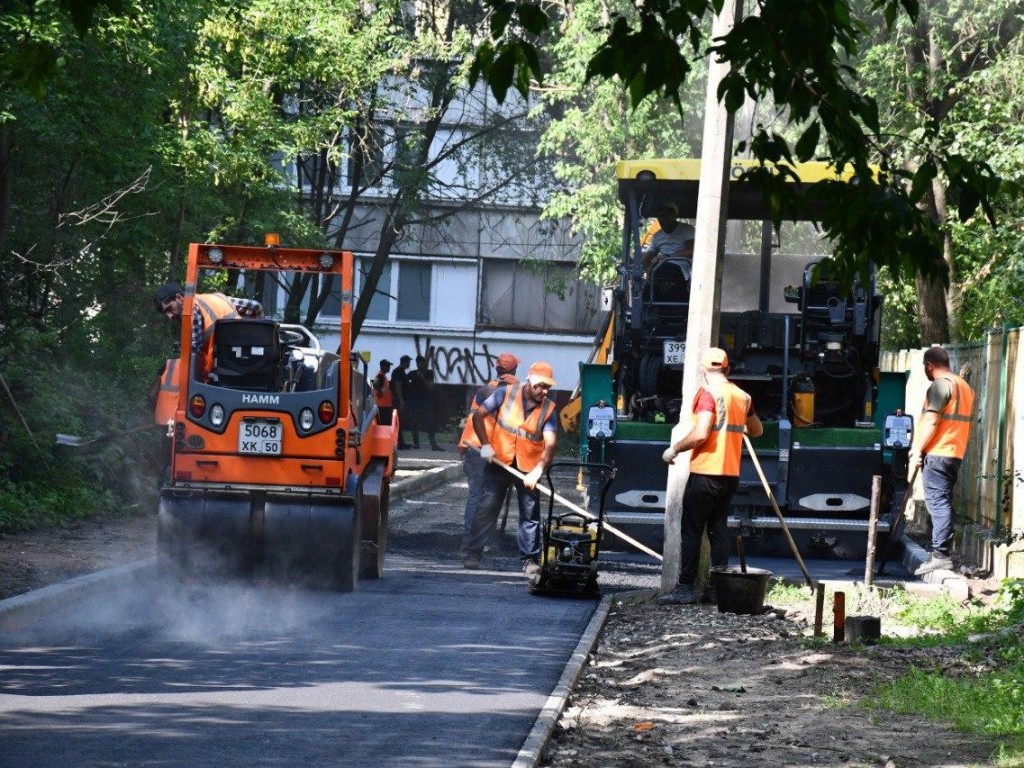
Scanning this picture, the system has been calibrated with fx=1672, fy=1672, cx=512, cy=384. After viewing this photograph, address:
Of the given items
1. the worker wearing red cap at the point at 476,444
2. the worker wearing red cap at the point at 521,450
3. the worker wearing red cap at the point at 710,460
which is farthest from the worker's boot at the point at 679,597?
the worker wearing red cap at the point at 476,444

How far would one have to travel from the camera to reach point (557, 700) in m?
8.12

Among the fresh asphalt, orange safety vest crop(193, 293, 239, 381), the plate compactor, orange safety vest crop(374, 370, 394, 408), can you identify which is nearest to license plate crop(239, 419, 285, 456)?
orange safety vest crop(193, 293, 239, 381)

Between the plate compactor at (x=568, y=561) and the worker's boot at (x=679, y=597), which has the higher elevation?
the plate compactor at (x=568, y=561)

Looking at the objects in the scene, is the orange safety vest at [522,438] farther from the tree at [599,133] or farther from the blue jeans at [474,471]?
the tree at [599,133]

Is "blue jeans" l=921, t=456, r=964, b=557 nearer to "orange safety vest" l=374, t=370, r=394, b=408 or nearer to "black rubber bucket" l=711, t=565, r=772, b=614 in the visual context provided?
"black rubber bucket" l=711, t=565, r=772, b=614

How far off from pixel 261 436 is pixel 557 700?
4.56 metres

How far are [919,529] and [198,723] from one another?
12.7 metres

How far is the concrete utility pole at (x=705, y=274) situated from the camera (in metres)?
12.4

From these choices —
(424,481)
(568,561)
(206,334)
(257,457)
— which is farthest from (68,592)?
(424,481)

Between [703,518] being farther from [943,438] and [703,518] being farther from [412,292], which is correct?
[412,292]

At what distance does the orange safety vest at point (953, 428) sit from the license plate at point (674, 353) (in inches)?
92.9

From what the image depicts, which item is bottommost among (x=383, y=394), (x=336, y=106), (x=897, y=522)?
(x=897, y=522)

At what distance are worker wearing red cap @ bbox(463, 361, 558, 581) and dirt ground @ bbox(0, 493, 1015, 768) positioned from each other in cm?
195

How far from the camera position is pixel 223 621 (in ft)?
34.6
